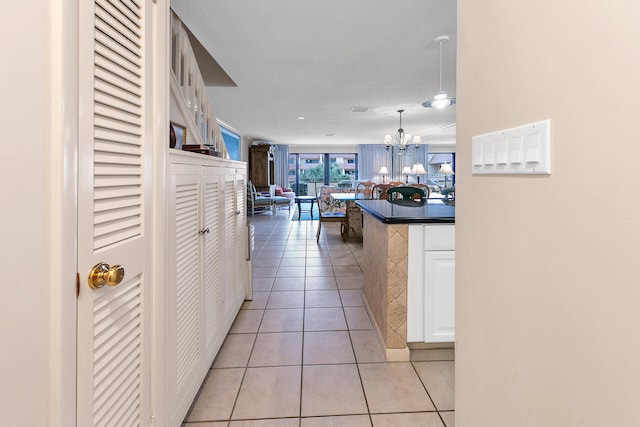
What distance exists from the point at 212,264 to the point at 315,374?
2.72 feet

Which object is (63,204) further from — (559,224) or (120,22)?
(559,224)

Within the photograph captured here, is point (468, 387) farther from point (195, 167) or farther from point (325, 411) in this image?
point (195, 167)

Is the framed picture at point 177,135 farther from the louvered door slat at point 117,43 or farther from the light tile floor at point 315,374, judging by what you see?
the light tile floor at point 315,374

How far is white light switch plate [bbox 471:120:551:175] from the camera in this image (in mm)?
644

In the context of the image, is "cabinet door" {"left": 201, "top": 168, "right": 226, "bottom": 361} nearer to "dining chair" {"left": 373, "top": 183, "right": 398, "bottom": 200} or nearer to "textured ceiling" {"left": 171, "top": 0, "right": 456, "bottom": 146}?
"textured ceiling" {"left": 171, "top": 0, "right": 456, "bottom": 146}

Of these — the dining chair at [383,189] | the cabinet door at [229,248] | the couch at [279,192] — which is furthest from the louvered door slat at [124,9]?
the couch at [279,192]

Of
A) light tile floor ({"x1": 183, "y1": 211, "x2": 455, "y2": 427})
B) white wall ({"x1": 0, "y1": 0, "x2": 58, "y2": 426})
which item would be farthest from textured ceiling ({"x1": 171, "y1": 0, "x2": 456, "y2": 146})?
light tile floor ({"x1": 183, "y1": 211, "x2": 455, "y2": 427})

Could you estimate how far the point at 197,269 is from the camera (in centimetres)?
159

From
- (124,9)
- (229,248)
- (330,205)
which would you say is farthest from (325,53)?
(330,205)

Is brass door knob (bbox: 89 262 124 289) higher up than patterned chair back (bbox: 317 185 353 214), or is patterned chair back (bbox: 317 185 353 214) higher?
patterned chair back (bbox: 317 185 353 214)

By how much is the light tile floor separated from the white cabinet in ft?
0.66

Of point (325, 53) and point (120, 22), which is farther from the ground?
point (325, 53)

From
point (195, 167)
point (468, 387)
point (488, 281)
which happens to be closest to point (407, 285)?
point (468, 387)

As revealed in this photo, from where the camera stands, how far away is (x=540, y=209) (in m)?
0.66
